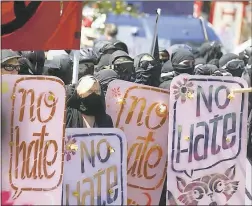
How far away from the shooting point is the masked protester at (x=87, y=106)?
4.21m

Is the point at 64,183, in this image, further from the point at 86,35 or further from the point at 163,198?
the point at 86,35

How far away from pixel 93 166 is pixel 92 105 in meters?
0.38

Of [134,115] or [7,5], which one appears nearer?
[7,5]


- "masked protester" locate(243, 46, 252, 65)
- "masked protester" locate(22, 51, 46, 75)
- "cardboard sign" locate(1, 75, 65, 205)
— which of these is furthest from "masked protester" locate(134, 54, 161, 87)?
"masked protester" locate(243, 46, 252, 65)

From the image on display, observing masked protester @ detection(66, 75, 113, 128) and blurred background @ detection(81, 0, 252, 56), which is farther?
blurred background @ detection(81, 0, 252, 56)

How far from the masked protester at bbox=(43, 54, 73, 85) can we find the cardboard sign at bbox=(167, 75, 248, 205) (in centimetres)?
170

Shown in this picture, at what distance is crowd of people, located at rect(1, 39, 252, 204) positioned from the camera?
14.0 ft

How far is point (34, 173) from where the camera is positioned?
3947mm

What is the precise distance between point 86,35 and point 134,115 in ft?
17.5

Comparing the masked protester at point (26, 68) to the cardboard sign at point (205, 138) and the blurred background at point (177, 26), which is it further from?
the blurred background at point (177, 26)

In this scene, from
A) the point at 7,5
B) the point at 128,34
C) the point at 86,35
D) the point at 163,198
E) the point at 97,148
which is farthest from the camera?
the point at 128,34

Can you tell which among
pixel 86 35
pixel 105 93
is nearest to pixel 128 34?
pixel 86 35

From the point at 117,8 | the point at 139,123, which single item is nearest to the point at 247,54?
the point at 139,123

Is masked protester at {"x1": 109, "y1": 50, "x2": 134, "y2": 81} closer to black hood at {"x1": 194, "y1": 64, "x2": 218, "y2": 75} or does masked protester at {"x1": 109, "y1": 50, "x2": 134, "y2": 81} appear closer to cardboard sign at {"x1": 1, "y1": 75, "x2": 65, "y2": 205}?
black hood at {"x1": 194, "y1": 64, "x2": 218, "y2": 75}
